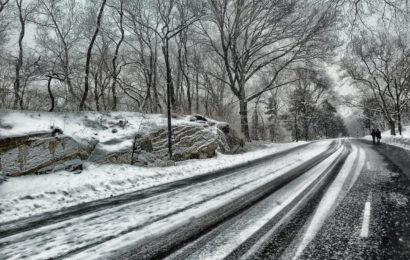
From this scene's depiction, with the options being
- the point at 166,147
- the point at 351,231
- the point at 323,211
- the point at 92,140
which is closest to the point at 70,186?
the point at 92,140

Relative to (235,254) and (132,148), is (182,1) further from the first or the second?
(235,254)

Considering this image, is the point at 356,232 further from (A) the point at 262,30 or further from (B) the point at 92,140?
(A) the point at 262,30

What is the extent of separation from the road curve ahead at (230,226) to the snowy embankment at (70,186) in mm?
965

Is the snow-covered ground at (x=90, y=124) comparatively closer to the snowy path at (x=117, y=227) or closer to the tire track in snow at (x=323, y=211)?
the snowy path at (x=117, y=227)

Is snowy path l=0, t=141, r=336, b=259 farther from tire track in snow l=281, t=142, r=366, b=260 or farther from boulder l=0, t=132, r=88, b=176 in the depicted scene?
boulder l=0, t=132, r=88, b=176

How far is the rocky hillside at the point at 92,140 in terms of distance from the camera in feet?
35.1

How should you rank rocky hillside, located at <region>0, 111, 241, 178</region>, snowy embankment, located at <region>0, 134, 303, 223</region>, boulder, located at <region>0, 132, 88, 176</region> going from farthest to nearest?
rocky hillside, located at <region>0, 111, 241, 178</region>
boulder, located at <region>0, 132, 88, 176</region>
snowy embankment, located at <region>0, 134, 303, 223</region>

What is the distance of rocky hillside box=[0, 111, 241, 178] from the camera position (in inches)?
422

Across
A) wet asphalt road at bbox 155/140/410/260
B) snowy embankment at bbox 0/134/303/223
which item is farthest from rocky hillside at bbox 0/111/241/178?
wet asphalt road at bbox 155/140/410/260

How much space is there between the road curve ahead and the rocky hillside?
4.10m

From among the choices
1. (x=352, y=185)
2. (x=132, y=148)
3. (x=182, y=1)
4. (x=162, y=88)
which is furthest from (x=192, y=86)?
(x=352, y=185)

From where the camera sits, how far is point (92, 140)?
13.5 m

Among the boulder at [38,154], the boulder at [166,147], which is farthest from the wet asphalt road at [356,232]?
the boulder at [166,147]

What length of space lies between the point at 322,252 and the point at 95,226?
3721 mm
